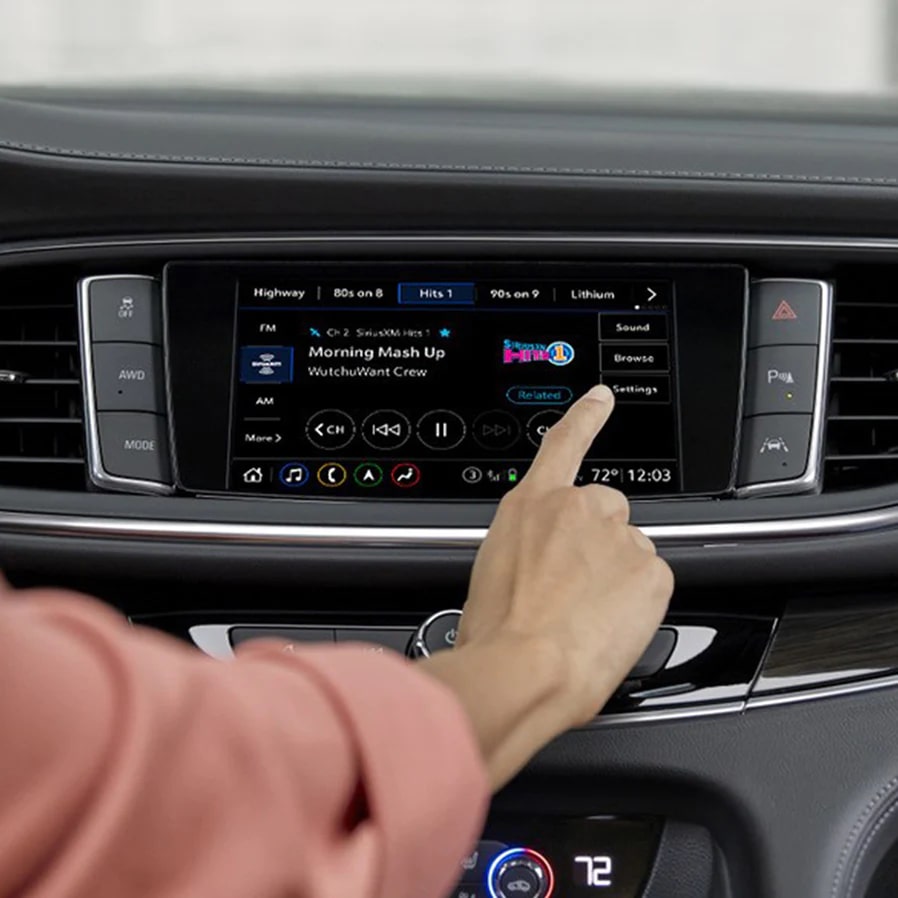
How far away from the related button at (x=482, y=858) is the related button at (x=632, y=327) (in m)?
0.47

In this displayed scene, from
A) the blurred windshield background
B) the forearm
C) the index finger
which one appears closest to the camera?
the forearm

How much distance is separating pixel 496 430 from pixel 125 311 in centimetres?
35

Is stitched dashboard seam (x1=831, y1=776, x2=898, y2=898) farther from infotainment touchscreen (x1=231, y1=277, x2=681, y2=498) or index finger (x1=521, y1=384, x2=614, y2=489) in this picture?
index finger (x1=521, y1=384, x2=614, y2=489)

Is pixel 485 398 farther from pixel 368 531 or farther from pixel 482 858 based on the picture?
pixel 482 858

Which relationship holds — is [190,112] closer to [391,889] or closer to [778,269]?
[778,269]

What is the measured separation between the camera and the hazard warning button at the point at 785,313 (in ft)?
4.10

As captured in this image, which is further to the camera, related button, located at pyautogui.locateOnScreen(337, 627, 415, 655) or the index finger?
related button, located at pyautogui.locateOnScreen(337, 627, 415, 655)

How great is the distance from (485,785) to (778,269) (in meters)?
0.76

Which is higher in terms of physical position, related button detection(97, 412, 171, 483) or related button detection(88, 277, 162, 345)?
related button detection(88, 277, 162, 345)

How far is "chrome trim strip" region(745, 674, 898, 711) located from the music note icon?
0.45 meters

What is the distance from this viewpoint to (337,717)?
0.56m

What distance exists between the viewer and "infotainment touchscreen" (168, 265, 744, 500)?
1239 mm

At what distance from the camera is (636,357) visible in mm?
1250

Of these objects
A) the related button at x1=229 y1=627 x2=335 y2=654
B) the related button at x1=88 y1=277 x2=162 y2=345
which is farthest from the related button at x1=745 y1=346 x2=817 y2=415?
the related button at x1=88 y1=277 x2=162 y2=345
